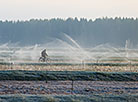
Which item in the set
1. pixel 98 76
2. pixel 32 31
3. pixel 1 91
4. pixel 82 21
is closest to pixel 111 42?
pixel 82 21

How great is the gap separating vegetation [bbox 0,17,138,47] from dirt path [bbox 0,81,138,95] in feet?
320

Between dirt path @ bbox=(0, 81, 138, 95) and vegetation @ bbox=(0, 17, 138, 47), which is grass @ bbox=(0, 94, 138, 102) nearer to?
dirt path @ bbox=(0, 81, 138, 95)

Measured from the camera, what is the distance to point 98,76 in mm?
31672

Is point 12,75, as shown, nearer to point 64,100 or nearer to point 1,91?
point 1,91

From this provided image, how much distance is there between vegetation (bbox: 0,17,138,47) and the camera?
441 feet

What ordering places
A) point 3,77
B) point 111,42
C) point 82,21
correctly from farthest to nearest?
point 82,21 < point 111,42 < point 3,77

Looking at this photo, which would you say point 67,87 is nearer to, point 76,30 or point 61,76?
point 61,76

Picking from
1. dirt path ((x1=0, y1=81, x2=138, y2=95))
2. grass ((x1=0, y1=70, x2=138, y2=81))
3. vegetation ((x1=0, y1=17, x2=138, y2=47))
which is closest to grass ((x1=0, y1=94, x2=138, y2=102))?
dirt path ((x1=0, y1=81, x2=138, y2=95))

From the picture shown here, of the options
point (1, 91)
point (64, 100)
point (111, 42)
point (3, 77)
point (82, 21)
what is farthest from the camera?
point (82, 21)

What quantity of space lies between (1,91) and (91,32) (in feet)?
398

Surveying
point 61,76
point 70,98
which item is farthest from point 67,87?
point 70,98

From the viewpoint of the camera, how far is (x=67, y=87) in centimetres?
2652

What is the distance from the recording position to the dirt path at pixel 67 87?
24.4 metres

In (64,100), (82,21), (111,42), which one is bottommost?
(64,100)
